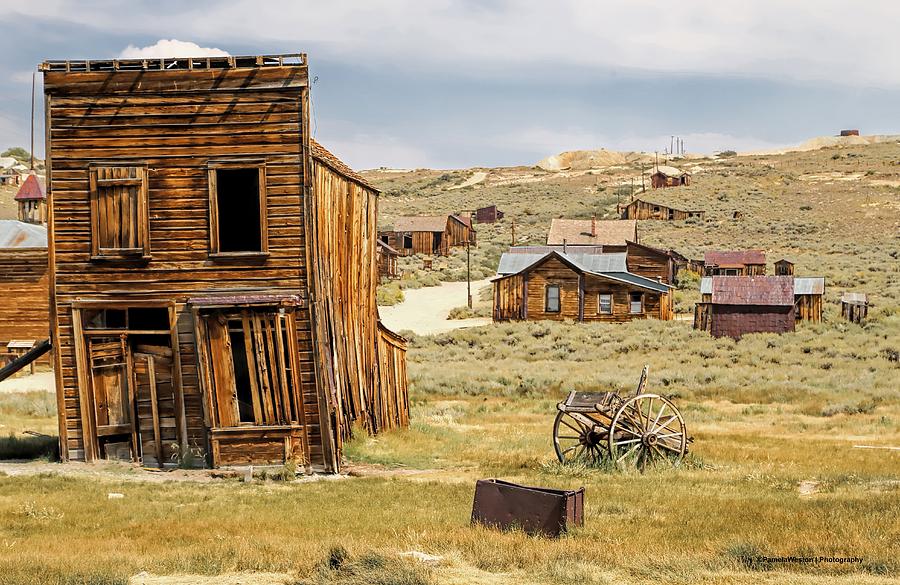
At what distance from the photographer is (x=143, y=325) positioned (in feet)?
53.9

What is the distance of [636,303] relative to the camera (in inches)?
1734

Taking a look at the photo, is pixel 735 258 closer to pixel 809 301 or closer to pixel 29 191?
pixel 809 301

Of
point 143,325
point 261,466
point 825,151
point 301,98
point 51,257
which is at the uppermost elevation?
point 825,151

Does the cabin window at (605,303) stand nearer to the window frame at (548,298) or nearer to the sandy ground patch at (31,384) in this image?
the window frame at (548,298)

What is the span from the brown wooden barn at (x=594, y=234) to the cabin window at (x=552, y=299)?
10490mm

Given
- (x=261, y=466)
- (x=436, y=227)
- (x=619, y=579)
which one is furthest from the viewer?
(x=436, y=227)

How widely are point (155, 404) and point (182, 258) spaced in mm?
2494

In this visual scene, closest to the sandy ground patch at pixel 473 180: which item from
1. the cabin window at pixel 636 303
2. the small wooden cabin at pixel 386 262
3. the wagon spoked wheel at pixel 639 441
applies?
the small wooden cabin at pixel 386 262

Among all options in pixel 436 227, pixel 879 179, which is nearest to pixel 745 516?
pixel 436 227

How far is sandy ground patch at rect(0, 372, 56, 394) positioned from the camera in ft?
89.7

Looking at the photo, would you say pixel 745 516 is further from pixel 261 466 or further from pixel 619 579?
pixel 261 466

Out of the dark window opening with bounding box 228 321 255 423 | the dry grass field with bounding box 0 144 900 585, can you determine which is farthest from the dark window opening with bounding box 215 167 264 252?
the dry grass field with bounding box 0 144 900 585

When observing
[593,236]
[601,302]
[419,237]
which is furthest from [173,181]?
[419,237]

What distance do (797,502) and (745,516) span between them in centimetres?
129
